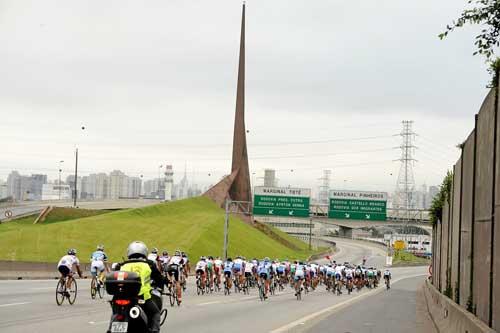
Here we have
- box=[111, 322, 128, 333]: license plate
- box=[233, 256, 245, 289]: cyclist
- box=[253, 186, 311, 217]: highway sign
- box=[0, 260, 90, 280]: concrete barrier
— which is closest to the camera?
box=[111, 322, 128, 333]: license plate

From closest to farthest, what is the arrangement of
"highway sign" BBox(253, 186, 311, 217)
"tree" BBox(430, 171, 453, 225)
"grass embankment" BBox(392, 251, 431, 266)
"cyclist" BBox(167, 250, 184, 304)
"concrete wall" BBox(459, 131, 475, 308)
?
"cyclist" BBox(167, 250, 184, 304) < "concrete wall" BBox(459, 131, 475, 308) < "tree" BBox(430, 171, 453, 225) < "highway sign" BBox(253, 186, 311, 217) < "grass embankment" BBox(392, 251, 431, 266)

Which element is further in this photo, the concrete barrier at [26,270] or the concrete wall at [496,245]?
the concrete barrier at [26,270]

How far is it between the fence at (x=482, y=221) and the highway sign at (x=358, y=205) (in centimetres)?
5073

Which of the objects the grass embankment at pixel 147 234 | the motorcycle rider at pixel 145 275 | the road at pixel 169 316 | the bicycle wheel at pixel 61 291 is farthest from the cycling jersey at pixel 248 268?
the grass embankment at pixel 147 234

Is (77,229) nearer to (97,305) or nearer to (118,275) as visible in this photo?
(97,305)

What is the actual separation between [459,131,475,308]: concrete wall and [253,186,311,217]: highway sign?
161 feet

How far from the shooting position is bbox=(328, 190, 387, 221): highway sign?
69.1 meters

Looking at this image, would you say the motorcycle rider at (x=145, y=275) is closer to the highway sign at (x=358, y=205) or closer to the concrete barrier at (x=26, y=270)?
the concrete barrier at (x=26, y=270)

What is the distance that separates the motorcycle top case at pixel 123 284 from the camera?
31.5ft

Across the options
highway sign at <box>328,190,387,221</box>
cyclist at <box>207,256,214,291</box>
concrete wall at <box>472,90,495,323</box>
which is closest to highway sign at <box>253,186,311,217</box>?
highway sign at <box>328,190,387,221</box>

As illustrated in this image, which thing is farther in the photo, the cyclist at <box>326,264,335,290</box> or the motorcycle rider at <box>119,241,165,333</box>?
Result: the cyclist at <box>326,264,335,290</box>

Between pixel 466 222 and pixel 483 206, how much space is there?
3.62 m

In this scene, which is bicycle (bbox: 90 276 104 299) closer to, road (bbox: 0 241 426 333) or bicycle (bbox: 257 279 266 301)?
road (bbox: 0 241 426 333)

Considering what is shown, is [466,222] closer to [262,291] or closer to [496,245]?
[496,245]
